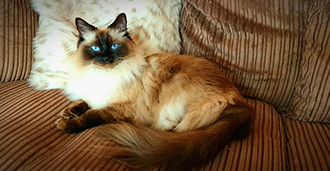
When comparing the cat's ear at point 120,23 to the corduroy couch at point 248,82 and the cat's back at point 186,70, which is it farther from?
the corduroy couch at point 248,82

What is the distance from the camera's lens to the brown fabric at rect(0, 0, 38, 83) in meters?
1.31

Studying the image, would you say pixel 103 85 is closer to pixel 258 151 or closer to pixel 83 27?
pixel 83 27

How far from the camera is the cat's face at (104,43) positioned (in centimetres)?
118

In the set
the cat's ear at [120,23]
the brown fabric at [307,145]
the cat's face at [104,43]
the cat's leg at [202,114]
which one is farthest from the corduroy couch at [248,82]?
the cat's ear at [120,23]

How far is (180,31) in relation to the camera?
149cm

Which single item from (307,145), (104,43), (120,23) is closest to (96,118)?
(104,43)

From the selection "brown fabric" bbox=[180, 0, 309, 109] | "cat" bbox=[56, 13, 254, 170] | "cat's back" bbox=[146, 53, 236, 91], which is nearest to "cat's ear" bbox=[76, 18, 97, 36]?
"cat" bbox=[56, 13, 254, 170]

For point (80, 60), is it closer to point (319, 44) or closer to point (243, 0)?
point (243, 0)

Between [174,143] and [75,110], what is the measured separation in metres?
0.56

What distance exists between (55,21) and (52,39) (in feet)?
0.34

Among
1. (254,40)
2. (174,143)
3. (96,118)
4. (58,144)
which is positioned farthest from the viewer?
(254,40)

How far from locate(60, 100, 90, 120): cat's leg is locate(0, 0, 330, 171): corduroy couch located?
0.17 ft

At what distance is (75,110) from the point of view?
1174 millimetres

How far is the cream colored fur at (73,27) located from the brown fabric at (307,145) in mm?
789
